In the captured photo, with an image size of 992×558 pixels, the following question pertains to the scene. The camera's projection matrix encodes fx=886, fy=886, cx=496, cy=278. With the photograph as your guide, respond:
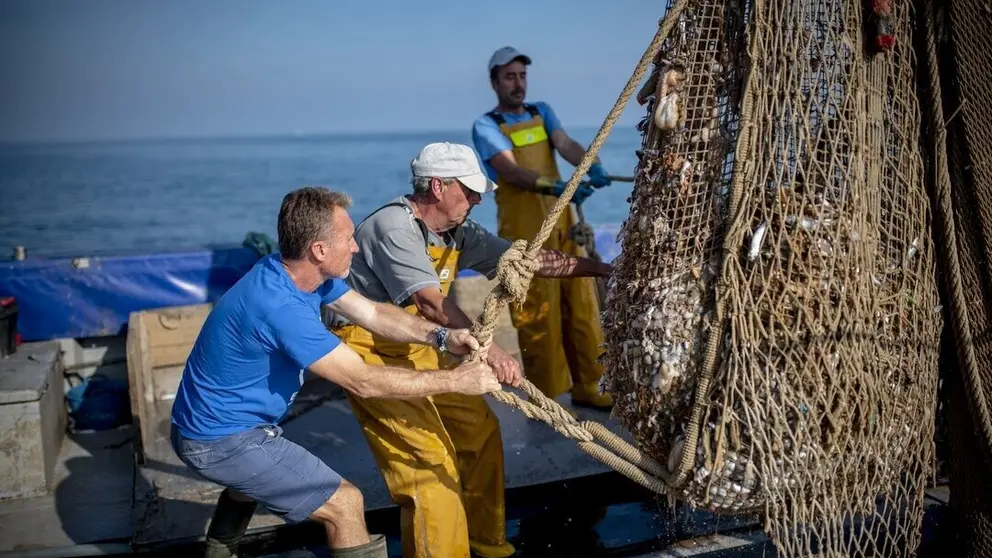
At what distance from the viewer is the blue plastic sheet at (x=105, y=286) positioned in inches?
236

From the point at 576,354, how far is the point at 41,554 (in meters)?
3.20

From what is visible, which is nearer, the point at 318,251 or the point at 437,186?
the point at 318,251

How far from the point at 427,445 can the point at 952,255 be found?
222cm

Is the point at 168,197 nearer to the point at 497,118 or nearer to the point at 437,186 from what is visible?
the point at 497,118

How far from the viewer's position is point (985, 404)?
3.54 metres

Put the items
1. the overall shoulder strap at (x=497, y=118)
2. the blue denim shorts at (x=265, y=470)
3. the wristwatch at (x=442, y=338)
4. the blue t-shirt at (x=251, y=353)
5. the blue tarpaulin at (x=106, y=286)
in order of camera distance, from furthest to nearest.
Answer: the blue tarpaulin at (x=106, y=286) < the overall shoulder strap at (x=497, y=118) < the wristwatch at (x=442, y=338) < the blue denim shorts at (x=265, y=470) < the blue t-shirt at (x=251, y=353)

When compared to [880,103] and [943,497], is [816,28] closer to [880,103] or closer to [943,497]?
[880,103]

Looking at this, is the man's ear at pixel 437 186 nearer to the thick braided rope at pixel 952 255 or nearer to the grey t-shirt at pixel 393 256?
the grey t-shirt at pixel 393 256

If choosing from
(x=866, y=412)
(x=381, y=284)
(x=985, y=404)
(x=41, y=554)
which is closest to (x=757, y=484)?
(x=866, y=412)

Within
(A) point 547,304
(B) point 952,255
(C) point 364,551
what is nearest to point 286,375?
(C) point 364,551

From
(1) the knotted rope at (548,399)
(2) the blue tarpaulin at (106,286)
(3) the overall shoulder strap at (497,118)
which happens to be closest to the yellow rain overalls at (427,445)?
(1) the knotted rope at (548,399)

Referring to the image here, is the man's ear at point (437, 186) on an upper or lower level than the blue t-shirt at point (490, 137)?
lower

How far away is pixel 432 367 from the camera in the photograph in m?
4.04

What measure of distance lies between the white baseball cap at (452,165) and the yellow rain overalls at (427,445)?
0.28 m
